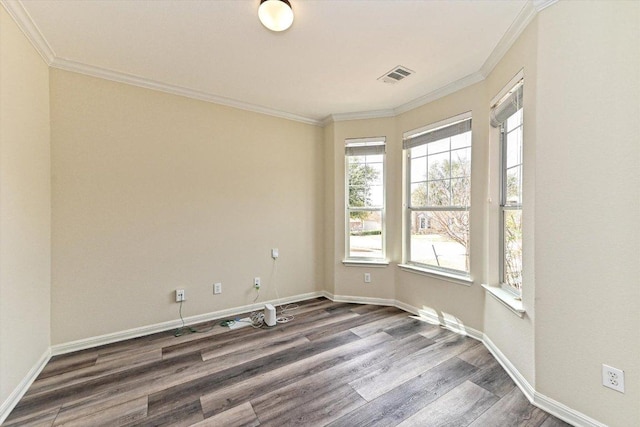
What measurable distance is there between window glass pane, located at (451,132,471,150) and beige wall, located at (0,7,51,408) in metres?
3.68

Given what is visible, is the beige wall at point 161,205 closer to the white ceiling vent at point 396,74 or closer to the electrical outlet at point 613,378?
the white ceiling vent at point 396,74

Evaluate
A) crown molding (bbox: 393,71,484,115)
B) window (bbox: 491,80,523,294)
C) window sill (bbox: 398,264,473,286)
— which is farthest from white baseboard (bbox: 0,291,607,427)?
crown molding (bbox: 393,71,484,115)

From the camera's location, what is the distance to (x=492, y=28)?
1925 millimetres

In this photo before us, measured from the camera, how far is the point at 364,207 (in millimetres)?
3639

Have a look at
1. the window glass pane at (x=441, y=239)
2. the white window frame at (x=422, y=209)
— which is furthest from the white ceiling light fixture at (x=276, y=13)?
the window glass pane at (x=441, y=239)

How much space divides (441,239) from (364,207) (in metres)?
1.09

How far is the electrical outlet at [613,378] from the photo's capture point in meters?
1.37

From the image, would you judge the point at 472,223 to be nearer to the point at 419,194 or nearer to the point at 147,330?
the point at 419,194

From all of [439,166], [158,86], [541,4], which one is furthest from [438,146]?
[158,86]

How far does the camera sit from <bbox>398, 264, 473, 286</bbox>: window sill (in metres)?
2.66

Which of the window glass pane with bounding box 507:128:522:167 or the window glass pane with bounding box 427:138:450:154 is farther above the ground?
the window glass pane with bounding box 427:138:450:154

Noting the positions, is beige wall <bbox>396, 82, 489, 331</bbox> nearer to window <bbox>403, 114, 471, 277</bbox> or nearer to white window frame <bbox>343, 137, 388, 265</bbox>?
window <bbox>403, 114, 471, 277</bbox>

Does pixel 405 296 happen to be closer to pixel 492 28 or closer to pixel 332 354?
pixel 332 354

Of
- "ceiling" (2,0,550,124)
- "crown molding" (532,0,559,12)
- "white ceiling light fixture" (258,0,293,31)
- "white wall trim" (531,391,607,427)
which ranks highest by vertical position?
"ceiling" (2,0,550,124)
